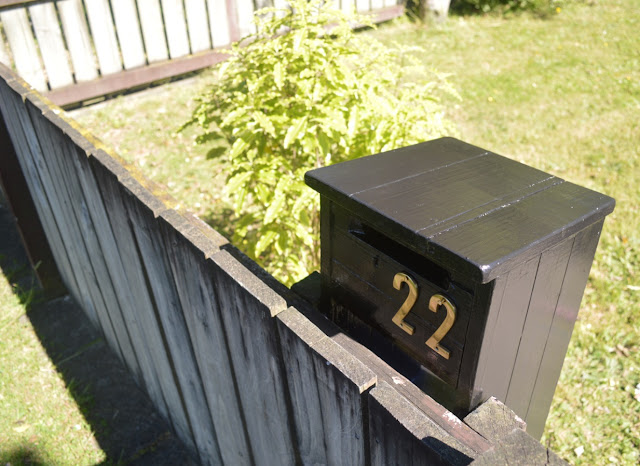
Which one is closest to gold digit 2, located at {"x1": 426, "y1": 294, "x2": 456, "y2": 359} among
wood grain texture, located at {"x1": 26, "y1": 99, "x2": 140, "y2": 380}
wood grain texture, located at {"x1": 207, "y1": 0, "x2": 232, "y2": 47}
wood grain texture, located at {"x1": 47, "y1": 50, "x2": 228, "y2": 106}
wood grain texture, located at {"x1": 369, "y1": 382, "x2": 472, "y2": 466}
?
wood grain texture, located at {"x1": 369, "y1": 382, "x2": 472, "y2": 466}

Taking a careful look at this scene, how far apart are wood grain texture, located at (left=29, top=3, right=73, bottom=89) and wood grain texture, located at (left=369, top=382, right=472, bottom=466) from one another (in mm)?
6120

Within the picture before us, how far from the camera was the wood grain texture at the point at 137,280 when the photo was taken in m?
2.07

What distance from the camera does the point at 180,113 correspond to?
635 cm

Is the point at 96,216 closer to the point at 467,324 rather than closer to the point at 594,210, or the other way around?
the point at 467,324

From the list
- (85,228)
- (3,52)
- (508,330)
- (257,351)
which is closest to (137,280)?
(85,228)

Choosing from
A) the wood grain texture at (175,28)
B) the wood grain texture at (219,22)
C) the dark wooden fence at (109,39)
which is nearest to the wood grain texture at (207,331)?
the dark wooden fence at (109,39)

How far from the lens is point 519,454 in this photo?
1.00 metres

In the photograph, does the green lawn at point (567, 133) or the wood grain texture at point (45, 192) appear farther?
the green lawn at point (567, 133)

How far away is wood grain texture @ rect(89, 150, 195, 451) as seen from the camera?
2.07 meters

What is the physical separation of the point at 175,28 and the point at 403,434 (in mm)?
6581

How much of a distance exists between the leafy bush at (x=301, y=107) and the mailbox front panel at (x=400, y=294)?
1053 millimetres

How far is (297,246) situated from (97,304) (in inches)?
49.7

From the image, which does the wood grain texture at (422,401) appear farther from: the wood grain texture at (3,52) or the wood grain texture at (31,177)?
the wood grain texture at (3,52)

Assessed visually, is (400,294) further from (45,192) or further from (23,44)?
(23,44)
